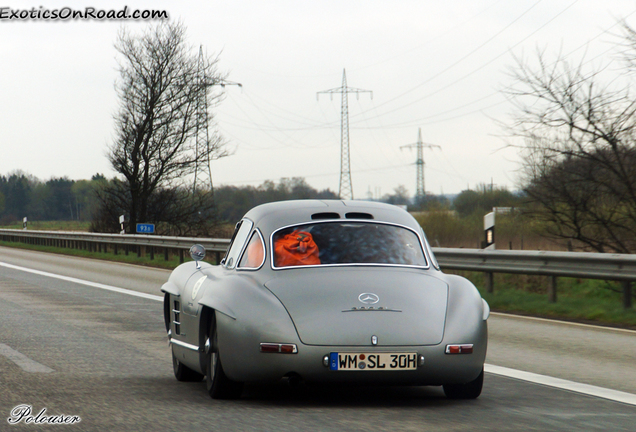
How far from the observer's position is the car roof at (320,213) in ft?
20.1

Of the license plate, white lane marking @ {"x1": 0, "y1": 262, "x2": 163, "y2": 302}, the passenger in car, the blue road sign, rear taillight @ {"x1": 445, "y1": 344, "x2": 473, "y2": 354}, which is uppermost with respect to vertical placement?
the blue road sign

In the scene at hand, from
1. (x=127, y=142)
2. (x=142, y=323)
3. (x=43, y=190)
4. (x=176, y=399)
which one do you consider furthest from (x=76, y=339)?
(x=43, y=190)

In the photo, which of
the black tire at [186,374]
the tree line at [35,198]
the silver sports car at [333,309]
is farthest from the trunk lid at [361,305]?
the tree line at [35,198]

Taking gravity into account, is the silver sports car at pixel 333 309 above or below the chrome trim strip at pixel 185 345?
above

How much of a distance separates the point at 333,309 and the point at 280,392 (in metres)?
0.98

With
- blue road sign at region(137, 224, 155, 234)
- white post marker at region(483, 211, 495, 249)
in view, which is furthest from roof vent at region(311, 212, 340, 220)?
blue road sign at region(137, 224, 155, 234)

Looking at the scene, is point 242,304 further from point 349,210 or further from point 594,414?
point 594,414

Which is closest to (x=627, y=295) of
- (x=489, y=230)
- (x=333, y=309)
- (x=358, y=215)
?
(x=489, y=230)

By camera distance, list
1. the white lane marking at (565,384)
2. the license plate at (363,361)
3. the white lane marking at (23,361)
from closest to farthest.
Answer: the license plate at (363,361) < the white lane marking at (565,384) < the white lane marking at (23,361)

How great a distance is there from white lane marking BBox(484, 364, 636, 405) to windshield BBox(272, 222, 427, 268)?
1469mm

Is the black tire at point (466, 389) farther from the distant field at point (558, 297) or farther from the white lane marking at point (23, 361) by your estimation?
the distant field at point (558, 297)

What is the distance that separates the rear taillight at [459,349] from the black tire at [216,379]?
1336 millimetres

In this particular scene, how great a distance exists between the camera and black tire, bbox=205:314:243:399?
5.53m

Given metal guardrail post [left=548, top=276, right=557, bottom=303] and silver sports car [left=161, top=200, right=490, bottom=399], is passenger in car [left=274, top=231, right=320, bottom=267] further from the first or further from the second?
metal guardrail post [left=548, top=276, right=557, bottom=303]
